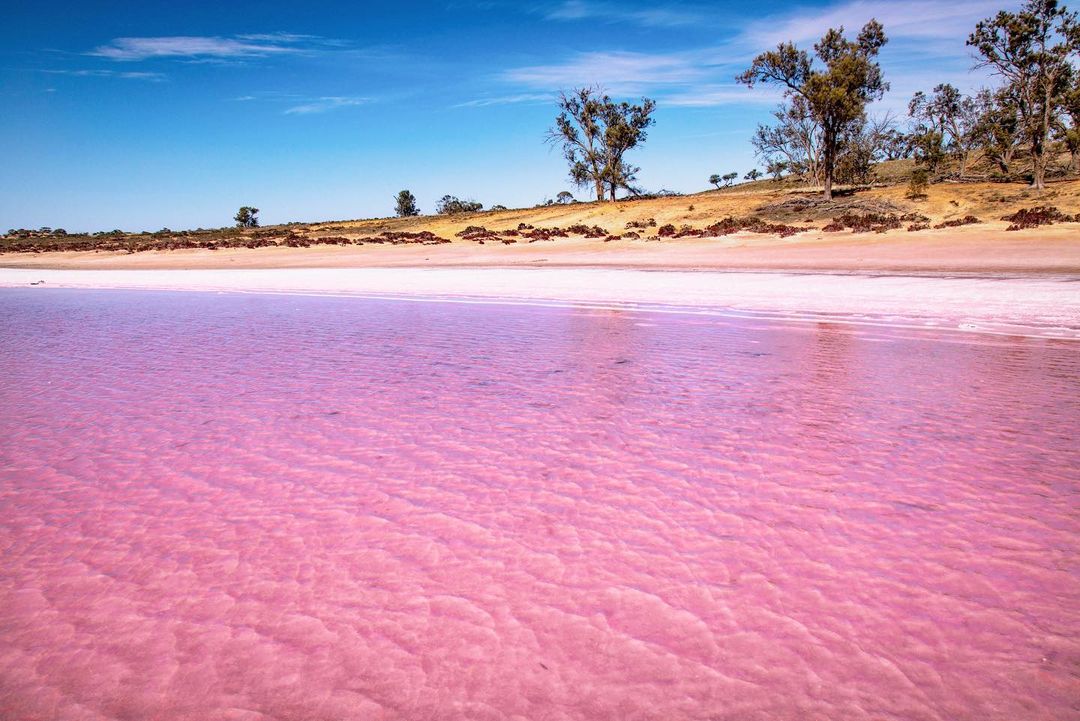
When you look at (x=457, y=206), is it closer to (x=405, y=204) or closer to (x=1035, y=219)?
(x=405, y=204)

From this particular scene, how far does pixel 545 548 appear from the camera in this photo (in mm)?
2041

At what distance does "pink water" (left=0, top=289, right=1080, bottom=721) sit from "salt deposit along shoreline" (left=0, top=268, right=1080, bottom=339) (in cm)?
337

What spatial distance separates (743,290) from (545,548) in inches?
356

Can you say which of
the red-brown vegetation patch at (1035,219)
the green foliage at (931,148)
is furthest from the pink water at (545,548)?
the green foliage at (931,148)

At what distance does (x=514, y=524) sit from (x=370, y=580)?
0.52m

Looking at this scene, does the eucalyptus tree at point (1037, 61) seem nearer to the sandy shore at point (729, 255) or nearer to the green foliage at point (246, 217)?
the sandy shore at point (729, 255)

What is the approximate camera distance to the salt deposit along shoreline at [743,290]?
7.30 meters

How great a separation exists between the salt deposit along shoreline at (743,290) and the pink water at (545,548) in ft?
11.0

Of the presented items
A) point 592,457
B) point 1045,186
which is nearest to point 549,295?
point 592,457

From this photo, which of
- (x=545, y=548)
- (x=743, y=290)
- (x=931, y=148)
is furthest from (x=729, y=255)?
(x=931, y=148)

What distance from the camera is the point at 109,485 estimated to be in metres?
2.62

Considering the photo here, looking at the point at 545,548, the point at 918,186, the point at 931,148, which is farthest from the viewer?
the point at 931,148

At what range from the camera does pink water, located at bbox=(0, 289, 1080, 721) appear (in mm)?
1436

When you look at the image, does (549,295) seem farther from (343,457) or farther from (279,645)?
(279,645)
